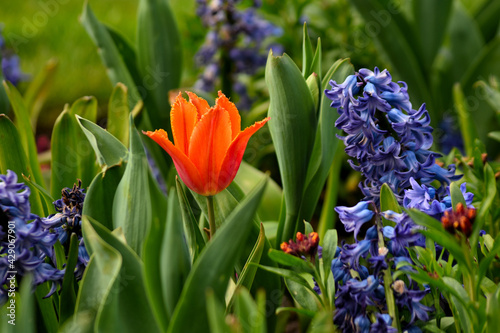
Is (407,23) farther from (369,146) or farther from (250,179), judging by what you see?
(369,146)

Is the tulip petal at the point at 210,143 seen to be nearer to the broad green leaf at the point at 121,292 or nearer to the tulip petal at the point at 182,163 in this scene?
the tulip petal at the point at 182,163

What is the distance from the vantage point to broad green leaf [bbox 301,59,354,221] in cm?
115

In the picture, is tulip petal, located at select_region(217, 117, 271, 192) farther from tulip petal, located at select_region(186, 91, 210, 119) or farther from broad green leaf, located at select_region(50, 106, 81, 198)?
broad green leaf, located at select_region(50, 106, 81, 198)

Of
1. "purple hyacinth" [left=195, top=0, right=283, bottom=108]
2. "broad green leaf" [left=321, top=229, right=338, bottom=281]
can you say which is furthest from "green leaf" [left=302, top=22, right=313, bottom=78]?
"purple hyacinth" [left=195, top=0, right=283, bottom=108]

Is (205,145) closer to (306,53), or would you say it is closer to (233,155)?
(233,155)

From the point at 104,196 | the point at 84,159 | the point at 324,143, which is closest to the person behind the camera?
the point at 104,196

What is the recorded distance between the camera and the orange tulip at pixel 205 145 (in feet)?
3.02

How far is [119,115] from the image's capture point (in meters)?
1.49

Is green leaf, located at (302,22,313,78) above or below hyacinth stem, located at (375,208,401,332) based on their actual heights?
above

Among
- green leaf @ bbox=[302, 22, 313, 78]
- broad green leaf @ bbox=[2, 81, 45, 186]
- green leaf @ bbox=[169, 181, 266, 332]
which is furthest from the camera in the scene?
broad green leaf @ bbox=[2, 81, 45, 186]

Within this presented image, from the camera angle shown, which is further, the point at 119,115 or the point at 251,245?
the point at 119,115

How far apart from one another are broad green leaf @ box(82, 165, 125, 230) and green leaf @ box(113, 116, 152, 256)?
44mm

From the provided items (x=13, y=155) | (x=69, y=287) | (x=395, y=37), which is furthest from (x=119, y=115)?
(x=395, y=37)

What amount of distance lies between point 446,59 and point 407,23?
0.24 m
